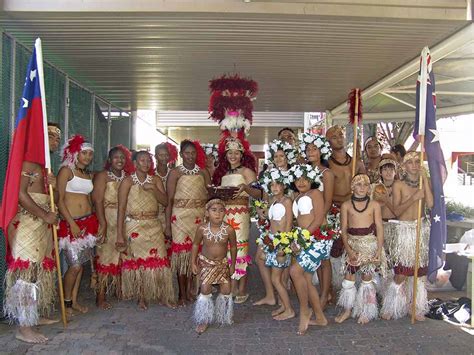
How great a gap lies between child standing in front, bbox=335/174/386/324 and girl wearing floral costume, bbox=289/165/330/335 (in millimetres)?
330

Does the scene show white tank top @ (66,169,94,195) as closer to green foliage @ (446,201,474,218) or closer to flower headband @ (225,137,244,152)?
flower headband @ (225,137,244,152)

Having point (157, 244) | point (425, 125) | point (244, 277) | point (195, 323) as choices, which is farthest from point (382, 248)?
point (157, 244)

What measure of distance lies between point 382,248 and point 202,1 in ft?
10.3

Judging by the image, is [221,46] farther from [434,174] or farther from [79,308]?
[79,308]

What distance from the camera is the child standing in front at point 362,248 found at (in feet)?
15.1

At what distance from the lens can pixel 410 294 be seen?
489 cm

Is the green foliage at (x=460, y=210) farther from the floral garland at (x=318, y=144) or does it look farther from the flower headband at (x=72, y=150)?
the flower headband at (x=72, y=150)

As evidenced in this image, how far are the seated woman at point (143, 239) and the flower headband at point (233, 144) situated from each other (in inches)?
36.5

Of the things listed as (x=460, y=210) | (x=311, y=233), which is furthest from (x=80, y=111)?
(x=460, y=210)

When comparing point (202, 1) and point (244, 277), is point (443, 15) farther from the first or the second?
point (244, 277)

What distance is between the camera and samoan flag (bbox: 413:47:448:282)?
468 centimetres

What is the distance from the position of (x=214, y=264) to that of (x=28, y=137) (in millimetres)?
2199

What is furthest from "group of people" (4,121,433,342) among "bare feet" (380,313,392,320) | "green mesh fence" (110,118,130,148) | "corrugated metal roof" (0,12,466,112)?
"green mesh fence" (110,118,130,148)

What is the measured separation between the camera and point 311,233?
4414 mm
